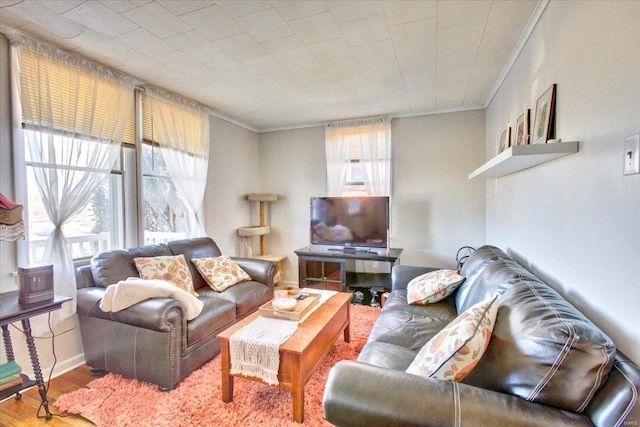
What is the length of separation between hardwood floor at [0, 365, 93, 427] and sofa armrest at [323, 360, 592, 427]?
1.63 metres

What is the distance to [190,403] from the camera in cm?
183

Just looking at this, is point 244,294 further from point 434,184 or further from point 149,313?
point 434,184

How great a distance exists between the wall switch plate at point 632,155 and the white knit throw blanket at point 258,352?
5.71ft

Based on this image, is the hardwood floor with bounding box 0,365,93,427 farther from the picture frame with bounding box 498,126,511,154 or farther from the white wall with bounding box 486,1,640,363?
the picture frame with bounding box 498,126,511,154

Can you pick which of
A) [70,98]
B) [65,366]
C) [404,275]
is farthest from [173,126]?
[404,275]

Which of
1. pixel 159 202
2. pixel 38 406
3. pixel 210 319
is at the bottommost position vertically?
pixel 38 406

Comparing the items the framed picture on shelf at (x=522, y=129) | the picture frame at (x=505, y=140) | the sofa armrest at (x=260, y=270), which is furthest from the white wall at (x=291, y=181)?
the framed picture on shelf at (x=522, y=129)

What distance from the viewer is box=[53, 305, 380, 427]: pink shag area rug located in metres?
1.69

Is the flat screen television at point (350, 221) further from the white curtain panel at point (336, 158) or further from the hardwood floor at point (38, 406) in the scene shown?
the hardwood floor at point (38, 406)

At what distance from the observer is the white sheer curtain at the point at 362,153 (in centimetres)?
404

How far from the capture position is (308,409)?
1.77m

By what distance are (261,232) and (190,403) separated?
2.72 meters

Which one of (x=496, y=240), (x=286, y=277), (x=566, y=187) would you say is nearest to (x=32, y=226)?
(x=286, y=277)

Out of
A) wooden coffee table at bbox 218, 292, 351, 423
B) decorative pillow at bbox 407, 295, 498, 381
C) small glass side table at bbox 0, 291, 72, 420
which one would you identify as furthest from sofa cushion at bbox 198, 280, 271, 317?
decorative pillow at bbox 407, 295, 498, 381
